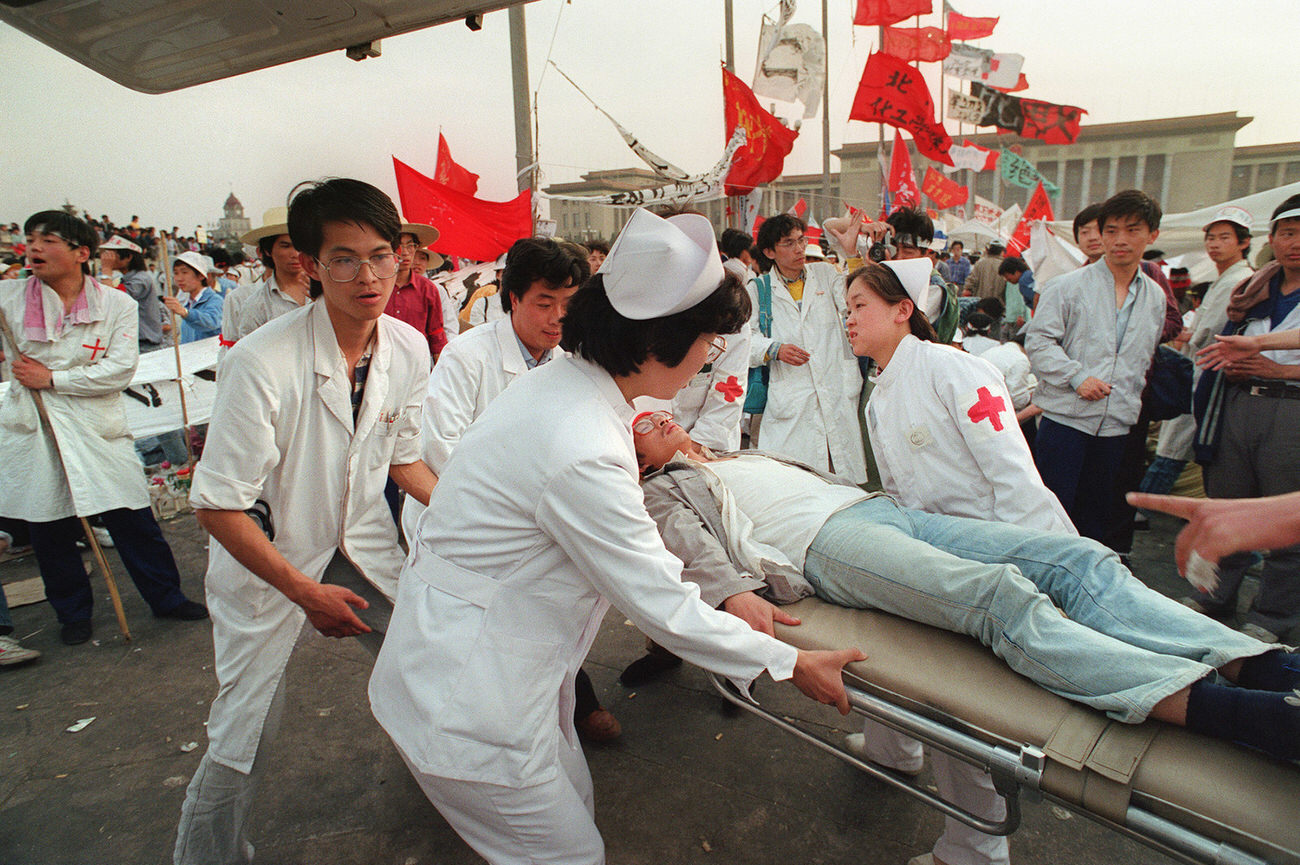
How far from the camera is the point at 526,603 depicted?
1472 mm

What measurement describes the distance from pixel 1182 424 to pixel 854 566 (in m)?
4.13

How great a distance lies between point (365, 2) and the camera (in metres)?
1.78

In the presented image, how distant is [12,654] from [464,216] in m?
4.92

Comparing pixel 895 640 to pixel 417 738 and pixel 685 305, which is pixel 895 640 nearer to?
pixel 685 305

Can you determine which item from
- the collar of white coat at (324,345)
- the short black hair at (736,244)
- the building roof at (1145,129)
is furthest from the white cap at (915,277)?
the building roof at (1145,129)

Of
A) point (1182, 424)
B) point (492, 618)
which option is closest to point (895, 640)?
point (492, 618)

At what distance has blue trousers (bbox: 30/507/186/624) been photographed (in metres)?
3.71

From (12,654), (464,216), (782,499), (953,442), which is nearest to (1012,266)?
(464,216)

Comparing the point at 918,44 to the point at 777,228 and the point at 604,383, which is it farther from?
the point at 604,383

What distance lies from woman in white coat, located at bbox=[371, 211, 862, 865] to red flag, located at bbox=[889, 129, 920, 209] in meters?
12.3

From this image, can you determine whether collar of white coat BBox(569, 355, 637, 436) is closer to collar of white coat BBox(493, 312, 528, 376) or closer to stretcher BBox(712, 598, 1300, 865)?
stretcher BBox(712, 598, 1300, 865)

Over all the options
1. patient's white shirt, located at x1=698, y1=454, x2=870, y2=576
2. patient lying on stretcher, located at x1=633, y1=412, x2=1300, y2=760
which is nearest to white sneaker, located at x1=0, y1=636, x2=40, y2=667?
patient lying on stretcher, located at x1=633, y1=412, x2=1300, y2=760

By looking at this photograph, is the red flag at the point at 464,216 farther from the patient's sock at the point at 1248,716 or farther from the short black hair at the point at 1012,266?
the short black hair at the point at 1012,266

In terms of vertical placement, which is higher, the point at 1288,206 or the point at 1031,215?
the point at 1031,215
